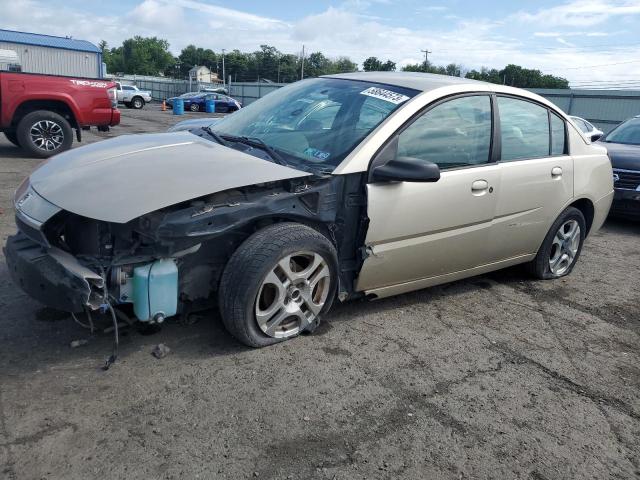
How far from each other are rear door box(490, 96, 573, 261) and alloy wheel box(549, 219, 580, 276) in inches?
12.1

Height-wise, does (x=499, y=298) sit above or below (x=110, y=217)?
below

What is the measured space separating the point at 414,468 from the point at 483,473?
0.99 feet

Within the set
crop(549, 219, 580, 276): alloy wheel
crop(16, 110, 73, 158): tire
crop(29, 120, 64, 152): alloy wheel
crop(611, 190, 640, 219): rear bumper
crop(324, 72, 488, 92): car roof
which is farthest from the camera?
crop(29, 120, 64, 152): alloy wheel

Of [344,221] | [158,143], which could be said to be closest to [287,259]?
[344,221]

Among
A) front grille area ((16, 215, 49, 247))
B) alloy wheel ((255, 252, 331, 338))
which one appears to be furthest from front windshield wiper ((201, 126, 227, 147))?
front grille area ((16, 215, 49, 247))

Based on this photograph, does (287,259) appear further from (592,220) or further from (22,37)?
(22,37)

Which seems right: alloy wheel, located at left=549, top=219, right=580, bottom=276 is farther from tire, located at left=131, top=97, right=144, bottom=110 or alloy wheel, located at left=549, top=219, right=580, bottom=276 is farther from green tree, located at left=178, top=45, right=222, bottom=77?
green tree, located at left=178, top=45, right=222, bottom=77

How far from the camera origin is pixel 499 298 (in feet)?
14.5

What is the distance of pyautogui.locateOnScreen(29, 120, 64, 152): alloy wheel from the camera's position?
9609 millimetres

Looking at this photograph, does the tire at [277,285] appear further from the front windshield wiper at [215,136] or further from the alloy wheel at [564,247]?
the alloy wheel at [564,247]

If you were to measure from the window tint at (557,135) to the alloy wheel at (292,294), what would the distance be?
2.43 meters

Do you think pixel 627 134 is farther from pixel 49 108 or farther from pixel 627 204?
pixel 49 108

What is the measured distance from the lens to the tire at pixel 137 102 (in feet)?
109

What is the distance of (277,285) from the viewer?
123 inches
